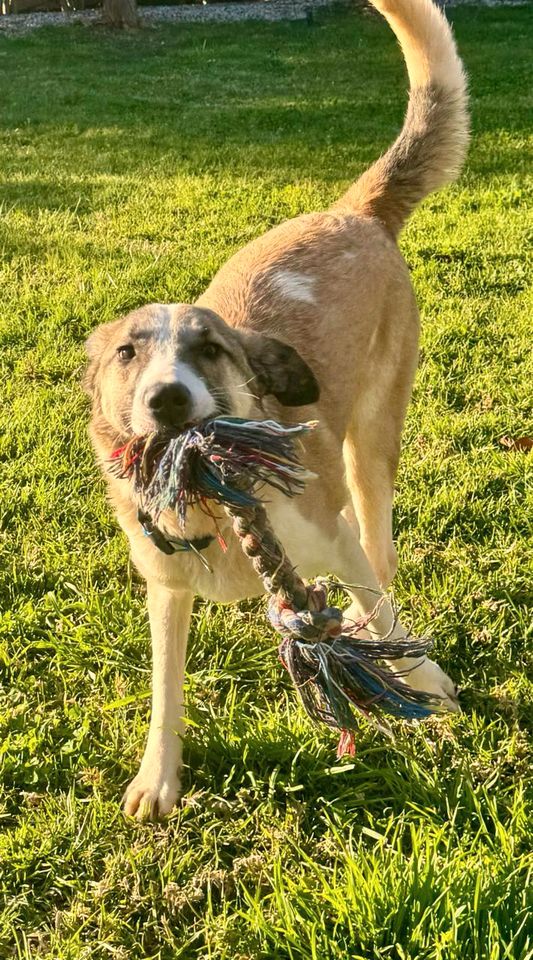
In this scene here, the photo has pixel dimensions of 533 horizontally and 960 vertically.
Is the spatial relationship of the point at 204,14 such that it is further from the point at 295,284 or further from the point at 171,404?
the point at 171,404

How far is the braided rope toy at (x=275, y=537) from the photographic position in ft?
5.31

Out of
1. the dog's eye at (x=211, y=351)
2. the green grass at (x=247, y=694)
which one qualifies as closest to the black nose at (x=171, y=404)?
the dog's eye at (x=211, y=351)

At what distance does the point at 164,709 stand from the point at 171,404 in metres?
1.08

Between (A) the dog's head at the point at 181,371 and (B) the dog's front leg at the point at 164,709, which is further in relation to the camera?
(B) the dog's front leg at the point at 164,709

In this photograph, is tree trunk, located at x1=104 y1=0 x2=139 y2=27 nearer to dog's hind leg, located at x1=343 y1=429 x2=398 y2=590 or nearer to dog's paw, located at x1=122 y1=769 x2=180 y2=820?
dog's hind leg, located at x1=343 y1=429 x2=398 y2=590

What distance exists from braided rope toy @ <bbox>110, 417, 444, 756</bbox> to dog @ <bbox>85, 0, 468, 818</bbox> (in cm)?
10

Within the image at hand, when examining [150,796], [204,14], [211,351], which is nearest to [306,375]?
[211,351]

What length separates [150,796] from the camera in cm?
218

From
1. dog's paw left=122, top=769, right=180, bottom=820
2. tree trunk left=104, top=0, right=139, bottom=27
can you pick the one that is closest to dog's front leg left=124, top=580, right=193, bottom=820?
dog's paw left=122, top=769, right=180, bottom=820

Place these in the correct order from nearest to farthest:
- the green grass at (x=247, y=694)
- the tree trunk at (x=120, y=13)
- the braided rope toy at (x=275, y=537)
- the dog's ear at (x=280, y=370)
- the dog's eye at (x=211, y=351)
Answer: the braided rope toy at (x=275, y=537), the green grass at (x=247, y=694), the dog's eye at (x=211, y=351), the dog's ear at (x=280, y=370), the tree trunk at (x=120, y=13)

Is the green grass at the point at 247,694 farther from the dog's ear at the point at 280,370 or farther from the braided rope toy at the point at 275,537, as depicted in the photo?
the dog's ear at the point at 280,370

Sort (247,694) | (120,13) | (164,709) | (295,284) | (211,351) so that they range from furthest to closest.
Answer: (120,13) < (295,284) < (247,694) < (164,709) < (211,351)

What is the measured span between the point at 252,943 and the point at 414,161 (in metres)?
2.70

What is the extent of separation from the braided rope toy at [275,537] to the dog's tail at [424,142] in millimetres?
1691
